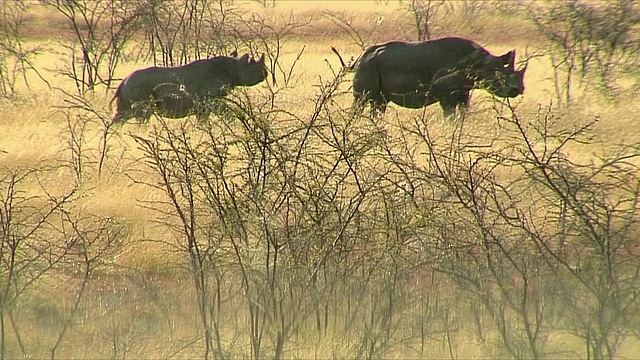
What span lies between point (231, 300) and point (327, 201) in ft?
4.36

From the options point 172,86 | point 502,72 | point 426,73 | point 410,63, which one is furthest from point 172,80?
point 502,72

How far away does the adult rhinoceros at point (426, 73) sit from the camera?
17.2 metres

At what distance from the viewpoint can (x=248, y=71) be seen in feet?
59.5

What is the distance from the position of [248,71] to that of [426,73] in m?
2.73

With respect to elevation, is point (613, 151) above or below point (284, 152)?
below

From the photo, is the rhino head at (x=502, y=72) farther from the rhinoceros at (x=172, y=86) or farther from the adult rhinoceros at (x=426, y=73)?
the rhinoceros at (x=172, y=86)

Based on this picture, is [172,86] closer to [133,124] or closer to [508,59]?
[133,124]

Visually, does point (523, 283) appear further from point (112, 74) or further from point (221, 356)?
point (112, 74)

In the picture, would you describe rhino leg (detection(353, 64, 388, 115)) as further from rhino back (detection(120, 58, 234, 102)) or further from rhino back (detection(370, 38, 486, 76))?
rhino back (detection(120, 58, 234, 102))

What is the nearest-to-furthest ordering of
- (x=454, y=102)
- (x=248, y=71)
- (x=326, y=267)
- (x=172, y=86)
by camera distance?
(x=326, y=267)
(x=172, y=86)
(x=454, y=102)
(x=248, y=71)

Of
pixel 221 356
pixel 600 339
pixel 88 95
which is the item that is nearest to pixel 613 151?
pixel 600 339

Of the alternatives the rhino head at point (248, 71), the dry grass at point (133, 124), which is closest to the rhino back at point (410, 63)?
the dry grass at point (133, 124)

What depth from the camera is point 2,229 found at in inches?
484

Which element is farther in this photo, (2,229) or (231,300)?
(2,229)
